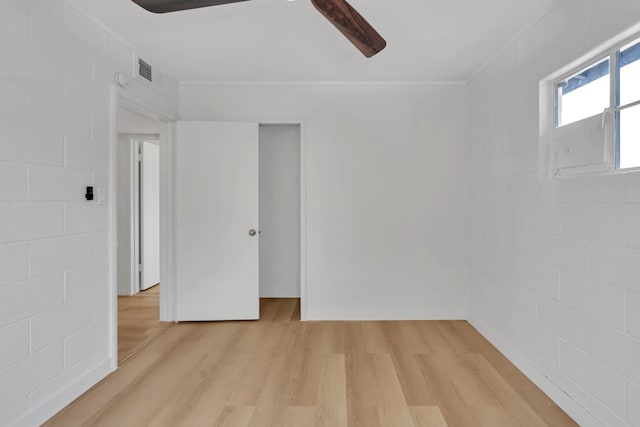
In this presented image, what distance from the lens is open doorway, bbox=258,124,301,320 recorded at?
4207mm

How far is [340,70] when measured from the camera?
126 inches

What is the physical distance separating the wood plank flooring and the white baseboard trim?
1482 mm

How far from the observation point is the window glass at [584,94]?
1851 mm

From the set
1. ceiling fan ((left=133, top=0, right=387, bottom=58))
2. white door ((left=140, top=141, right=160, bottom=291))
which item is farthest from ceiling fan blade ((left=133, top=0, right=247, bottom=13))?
white door ((left=140, top=141, right=160, bottom=291))

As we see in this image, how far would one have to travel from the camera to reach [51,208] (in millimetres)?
1968

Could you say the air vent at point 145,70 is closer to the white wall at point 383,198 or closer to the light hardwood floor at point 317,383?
the white wall at point 383,198

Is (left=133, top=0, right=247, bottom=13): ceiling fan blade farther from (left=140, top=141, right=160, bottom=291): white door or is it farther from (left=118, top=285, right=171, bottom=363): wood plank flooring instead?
(left=140, top=141, right=160, bottom=291): white door

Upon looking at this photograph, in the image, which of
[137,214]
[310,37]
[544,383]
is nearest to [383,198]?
Answer: [310,37]

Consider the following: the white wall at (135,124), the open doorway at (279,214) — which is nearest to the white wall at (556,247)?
the open doorway at (279,214)

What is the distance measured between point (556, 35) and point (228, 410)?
9.64 feet

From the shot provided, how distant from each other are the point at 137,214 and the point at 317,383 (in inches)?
142

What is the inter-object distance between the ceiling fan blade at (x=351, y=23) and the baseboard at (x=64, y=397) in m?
2.46

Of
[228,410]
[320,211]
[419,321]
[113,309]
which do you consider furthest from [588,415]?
[113,309]

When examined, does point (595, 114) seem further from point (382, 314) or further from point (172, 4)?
point (382, 314)
